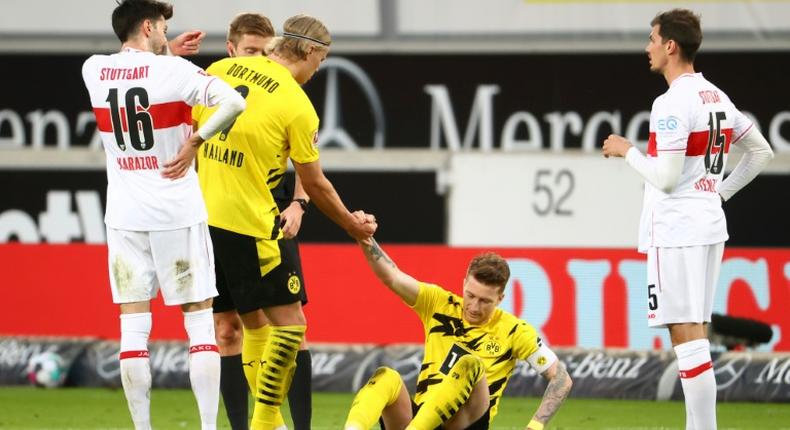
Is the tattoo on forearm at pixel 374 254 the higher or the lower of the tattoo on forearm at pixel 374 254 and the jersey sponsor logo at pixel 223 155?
the lower

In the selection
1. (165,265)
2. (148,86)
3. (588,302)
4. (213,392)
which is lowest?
(588,302)

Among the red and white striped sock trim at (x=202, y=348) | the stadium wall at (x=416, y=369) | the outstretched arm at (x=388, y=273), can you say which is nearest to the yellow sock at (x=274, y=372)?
the red and white striped sock trim at (x=202, y=348)

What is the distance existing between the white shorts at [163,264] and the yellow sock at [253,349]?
1.84ft

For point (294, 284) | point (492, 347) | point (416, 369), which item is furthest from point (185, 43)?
point (416, 369)

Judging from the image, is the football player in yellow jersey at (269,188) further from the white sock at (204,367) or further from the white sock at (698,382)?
the white sock at (698,382)

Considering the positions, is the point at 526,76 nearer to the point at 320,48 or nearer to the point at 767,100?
the point at 767,100

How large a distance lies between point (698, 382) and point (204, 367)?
6.77ft

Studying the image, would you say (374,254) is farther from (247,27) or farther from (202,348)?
(247,27)

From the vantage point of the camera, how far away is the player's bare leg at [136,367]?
6422 mm

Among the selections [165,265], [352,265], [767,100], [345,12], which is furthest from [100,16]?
[165,265]

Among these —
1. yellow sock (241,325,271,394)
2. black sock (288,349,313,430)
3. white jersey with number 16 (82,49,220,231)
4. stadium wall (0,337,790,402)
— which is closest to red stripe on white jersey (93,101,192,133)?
white jersey with number 16 (82,49,220,231)

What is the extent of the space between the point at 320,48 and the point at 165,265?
1.14 m

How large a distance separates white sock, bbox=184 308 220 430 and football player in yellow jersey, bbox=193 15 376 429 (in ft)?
0.74

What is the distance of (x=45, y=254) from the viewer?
37.1 ft
